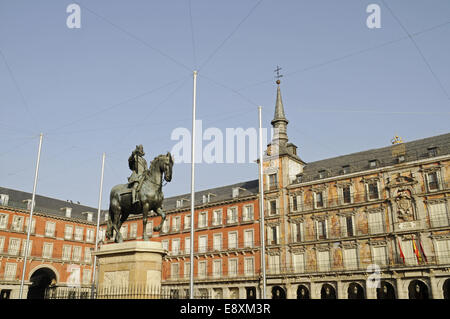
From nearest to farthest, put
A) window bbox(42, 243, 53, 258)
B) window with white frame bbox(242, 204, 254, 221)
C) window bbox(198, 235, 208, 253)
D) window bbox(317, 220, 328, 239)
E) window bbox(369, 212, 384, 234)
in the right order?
window bbox(369, 212, 384, 234) < window bbox(317, 220, 328, 239) < window with white frame bbox(242, 204, 254, 221) < window bbox(198, 235, 208, 253) < window bbox(42, 243, 53, 258)

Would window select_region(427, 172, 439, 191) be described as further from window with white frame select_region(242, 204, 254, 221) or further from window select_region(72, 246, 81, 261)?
window select_region(72, 246, 81, 261)

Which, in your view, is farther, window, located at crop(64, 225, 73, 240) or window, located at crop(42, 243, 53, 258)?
window, located at crop(64, 225, 73, 240)

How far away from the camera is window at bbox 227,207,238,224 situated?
52969mm

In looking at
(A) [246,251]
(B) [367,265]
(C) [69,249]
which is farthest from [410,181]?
(C) [69,249]

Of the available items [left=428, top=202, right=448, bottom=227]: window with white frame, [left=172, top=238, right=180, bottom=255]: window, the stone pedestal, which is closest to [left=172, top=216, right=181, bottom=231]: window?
[left=172, top=238, right=180, bottom=255]: window

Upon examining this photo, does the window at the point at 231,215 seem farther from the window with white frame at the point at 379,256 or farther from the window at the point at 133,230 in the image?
the window with white frame at the point at 379,256

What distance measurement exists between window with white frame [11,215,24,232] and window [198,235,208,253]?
80.7 ft

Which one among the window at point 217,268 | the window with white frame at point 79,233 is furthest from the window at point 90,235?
the window at point 217,268

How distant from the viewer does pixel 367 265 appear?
41562 mm

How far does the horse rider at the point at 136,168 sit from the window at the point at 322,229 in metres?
33.1

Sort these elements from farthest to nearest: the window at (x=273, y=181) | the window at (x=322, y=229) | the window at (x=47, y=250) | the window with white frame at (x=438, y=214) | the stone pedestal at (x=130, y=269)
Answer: the window at (x=47, y=250)
the window at (x=273, y=181)
the window at (x=322, y=229)
the window with white frame at (x=438, y=214)
the stone pedestal at (x=130, y=269)

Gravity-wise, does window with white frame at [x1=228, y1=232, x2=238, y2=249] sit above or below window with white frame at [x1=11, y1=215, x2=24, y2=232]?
below

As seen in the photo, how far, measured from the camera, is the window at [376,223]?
4206cm
